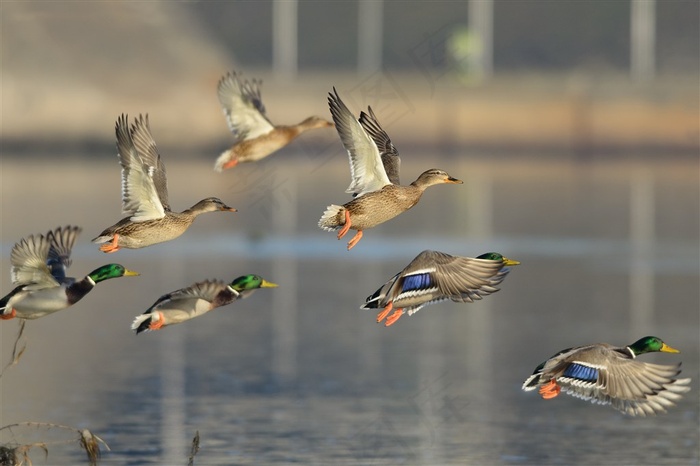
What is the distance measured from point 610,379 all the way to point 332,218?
2.17 metres

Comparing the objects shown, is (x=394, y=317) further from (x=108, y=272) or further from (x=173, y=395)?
(x=173, y=395)

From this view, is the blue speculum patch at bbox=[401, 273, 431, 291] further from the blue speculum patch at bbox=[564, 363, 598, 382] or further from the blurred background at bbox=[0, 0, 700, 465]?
the blurred background at bbox=[0, 0, 700, 465]

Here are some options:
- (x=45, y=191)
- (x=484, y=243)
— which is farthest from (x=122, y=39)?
(x=484, y=243)

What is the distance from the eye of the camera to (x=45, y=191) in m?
56.7

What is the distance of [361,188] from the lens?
13.2 metres

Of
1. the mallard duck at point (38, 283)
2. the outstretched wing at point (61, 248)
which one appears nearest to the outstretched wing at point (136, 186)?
the mallard duck at point (38, 283)

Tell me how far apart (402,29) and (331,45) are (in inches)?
232

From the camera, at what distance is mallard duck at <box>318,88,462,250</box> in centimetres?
1307

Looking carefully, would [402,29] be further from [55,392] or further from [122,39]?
[55,392]

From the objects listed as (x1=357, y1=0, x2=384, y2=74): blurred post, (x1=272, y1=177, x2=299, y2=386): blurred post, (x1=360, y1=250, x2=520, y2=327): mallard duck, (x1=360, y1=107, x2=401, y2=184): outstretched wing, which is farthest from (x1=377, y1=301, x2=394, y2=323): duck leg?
(x1=357, y1=0, x2=384, y2=74): blurred post

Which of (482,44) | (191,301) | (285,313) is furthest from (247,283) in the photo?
(482,44)

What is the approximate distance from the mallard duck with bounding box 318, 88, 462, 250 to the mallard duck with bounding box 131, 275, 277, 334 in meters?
0.67

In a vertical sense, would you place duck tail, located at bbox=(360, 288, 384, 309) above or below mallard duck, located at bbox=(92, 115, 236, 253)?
below

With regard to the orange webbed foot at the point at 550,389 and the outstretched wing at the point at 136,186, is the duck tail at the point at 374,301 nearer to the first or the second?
the orange webbed foot at the point at 550,389
